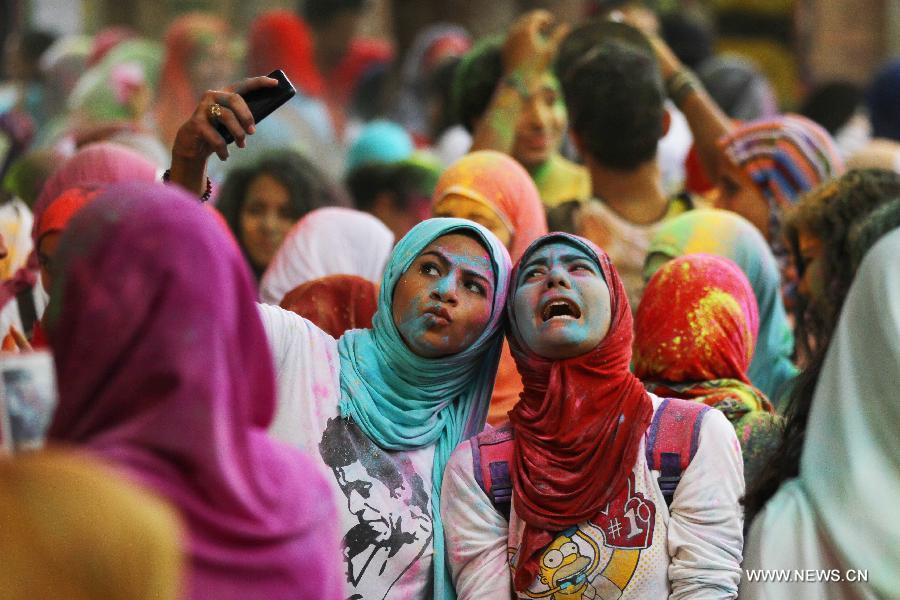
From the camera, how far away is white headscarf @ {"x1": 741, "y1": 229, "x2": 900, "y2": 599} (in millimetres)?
3547

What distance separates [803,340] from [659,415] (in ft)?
5.70

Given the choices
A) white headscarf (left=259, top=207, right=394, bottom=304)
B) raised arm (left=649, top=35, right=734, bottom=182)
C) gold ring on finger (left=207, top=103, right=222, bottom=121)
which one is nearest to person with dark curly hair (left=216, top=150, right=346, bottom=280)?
white headscarf (left=259, top=207, right=394, bottom=304)

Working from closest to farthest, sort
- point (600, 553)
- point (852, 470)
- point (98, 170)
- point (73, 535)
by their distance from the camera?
point (73, 535) < point (852, 470) < point (600, 553) < point (98, 170)

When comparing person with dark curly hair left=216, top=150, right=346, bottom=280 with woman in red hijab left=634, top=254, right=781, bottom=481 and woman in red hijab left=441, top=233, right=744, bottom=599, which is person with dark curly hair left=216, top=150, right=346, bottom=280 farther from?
woman in red hijab left=441, top=233, right=744, bottom=599

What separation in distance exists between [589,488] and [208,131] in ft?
3.96

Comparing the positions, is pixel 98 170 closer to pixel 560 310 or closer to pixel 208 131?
pixel 208 131

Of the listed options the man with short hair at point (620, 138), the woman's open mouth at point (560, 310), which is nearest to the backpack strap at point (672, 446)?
the woman's open mouth at point (560, 310)

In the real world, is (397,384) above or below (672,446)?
above

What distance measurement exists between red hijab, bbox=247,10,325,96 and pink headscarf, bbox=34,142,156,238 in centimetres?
632

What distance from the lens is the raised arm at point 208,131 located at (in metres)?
3.95

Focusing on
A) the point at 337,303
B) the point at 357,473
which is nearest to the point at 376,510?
the point at 357,473

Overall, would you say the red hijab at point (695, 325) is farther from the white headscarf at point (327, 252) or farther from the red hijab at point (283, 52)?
the red hijab at point (283, 52)

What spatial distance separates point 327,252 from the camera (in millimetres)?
5738

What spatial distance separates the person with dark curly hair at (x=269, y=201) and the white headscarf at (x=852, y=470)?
3.12m
